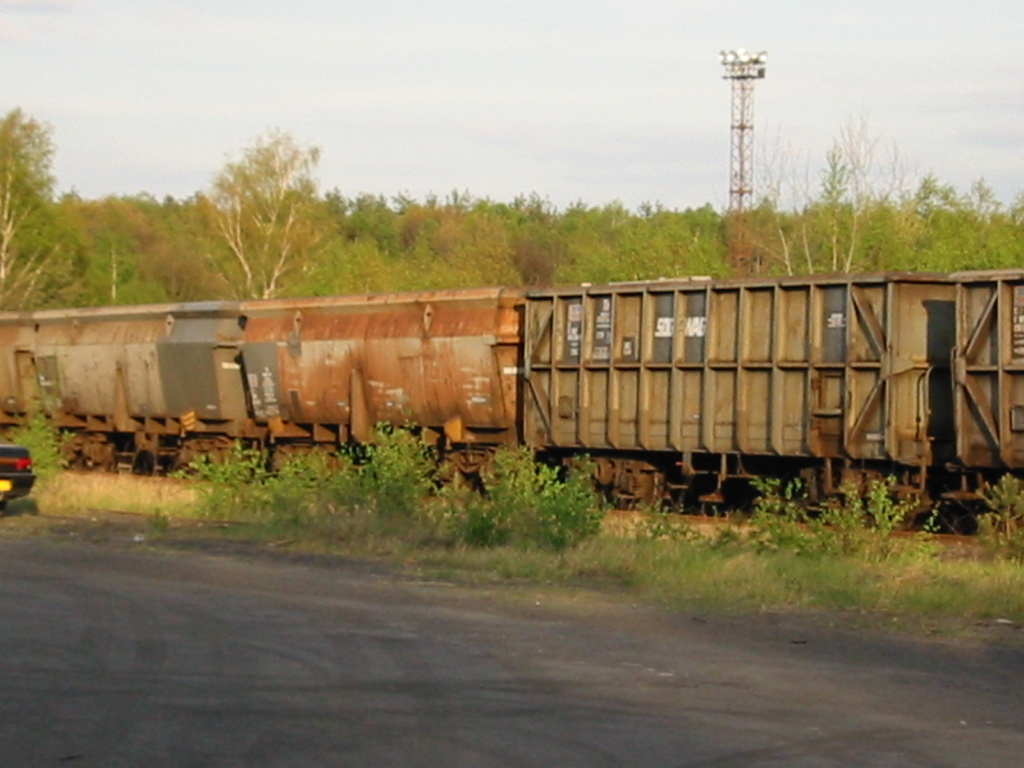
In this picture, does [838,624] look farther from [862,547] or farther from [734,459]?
[734,459]

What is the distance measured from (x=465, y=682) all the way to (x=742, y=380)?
1134 centimetres

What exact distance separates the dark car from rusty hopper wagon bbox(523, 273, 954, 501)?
697 centimetres

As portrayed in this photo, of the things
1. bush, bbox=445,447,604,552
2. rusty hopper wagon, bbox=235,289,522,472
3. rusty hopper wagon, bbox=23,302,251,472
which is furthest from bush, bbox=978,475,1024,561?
rusty hopper wagon, bbox=23,302,251,472

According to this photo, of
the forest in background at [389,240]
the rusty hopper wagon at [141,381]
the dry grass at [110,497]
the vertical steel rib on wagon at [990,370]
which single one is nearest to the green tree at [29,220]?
the forest in background at [389,240]

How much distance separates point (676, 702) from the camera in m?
8.35

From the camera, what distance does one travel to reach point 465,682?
8789mm

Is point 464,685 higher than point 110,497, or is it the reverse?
point 464,685

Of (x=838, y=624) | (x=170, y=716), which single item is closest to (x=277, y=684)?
(x=170, y=716)

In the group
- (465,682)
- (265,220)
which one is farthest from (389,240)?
(465,682)

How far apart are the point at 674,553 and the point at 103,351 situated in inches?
729

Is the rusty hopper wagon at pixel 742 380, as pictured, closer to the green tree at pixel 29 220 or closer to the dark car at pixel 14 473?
the dark car at pixel 14 473

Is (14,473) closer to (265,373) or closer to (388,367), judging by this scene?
(388,367)

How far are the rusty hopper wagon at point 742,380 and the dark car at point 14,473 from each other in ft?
22.9

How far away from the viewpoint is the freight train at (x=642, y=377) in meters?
18.1
